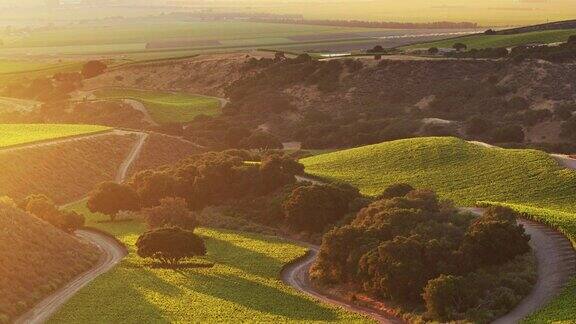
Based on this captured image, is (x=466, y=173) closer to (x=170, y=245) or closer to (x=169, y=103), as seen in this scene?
(x=170, y=245)

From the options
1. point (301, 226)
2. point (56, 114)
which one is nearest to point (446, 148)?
point (301, 226)

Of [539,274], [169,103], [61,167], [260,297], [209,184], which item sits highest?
[169,103]

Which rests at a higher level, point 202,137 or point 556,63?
point 556,63

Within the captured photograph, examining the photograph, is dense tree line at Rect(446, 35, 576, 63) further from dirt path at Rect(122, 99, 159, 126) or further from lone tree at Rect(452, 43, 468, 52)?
dirt path at Rect(122, 99, 159, 126)

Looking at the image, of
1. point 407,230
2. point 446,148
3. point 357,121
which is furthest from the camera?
point 357,121

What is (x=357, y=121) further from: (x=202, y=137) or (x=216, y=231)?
(x=216, y=231)

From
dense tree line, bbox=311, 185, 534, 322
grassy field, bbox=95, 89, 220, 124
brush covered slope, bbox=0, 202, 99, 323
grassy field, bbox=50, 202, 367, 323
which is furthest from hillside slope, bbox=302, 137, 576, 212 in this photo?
grassy field, bbox=95, 89, 220, 124

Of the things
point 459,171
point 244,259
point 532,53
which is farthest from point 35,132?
point 532,53
